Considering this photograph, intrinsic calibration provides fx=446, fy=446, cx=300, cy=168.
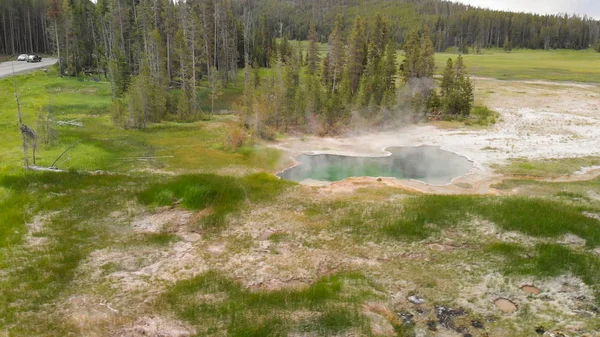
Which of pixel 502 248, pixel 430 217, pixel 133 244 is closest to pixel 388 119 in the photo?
pixel 430 217

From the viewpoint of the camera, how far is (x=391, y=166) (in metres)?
34.7

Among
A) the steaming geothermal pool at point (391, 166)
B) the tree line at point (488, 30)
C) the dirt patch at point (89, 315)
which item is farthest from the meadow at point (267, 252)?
the tree line at point (488, 30)

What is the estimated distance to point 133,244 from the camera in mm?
19297

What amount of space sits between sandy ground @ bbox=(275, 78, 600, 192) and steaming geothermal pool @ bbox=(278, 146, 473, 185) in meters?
1.24

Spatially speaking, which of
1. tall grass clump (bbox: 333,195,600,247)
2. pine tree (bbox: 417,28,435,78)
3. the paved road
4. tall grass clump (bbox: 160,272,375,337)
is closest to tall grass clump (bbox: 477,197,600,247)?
tall grass clump (bbox: 333,195,600,247)

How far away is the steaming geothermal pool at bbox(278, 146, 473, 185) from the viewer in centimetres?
3184

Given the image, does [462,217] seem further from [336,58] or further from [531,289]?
[336,58]

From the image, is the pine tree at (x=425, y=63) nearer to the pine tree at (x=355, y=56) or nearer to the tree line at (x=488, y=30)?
the pine tree at (x=355, y=56)

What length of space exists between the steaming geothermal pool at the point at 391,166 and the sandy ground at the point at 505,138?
1.24 m

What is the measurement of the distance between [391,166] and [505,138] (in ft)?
51.7

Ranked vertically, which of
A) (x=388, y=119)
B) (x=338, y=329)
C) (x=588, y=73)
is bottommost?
(x=338, y=329)

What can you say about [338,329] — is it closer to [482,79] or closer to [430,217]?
[430,217]

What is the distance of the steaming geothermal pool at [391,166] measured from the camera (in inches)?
1254

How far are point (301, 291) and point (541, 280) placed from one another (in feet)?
29.8
